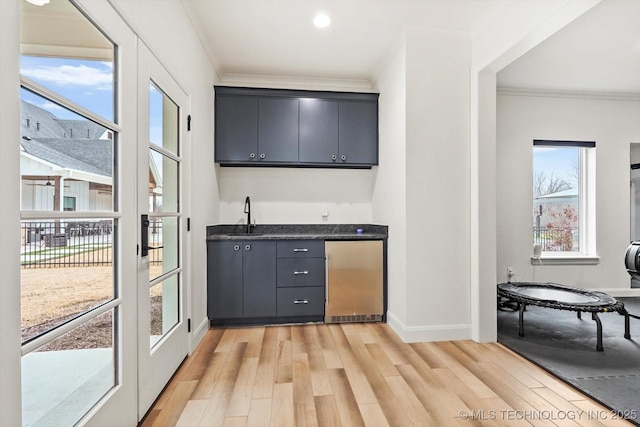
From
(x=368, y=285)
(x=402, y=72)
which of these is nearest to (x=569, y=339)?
(x=368, y=285)

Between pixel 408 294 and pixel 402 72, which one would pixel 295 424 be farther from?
pixel 402 72

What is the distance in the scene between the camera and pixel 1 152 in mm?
856

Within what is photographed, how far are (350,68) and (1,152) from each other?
314 centimetres

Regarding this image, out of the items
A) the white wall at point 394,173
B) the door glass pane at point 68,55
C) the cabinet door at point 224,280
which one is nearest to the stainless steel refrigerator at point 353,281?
the white wall at point 394,173

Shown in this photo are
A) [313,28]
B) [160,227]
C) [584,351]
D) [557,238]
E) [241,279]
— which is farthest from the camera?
[557,238]

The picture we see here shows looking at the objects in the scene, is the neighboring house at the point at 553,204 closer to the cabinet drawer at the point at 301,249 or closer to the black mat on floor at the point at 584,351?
the black mat on floor at the point at 584,351

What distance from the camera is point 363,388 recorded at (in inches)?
78.1

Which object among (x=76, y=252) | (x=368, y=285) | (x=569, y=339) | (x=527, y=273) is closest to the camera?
(x=76, y=252)

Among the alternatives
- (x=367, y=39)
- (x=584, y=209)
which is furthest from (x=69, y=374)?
(x=584, y=209)

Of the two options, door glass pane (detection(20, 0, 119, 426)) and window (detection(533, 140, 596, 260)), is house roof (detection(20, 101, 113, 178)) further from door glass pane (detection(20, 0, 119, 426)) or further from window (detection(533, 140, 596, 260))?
window (detection(533, 140, 596, 260))

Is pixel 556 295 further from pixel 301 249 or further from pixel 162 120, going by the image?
pixel 162 120

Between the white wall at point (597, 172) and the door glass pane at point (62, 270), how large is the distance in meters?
4.09

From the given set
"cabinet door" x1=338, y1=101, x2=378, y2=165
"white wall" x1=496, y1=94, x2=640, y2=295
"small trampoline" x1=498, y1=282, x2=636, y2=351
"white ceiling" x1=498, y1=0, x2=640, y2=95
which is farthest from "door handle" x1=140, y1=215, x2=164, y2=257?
"white wall" x1=496, y1=94, x2=640, y2=295

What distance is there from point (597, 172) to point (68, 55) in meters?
5.47
